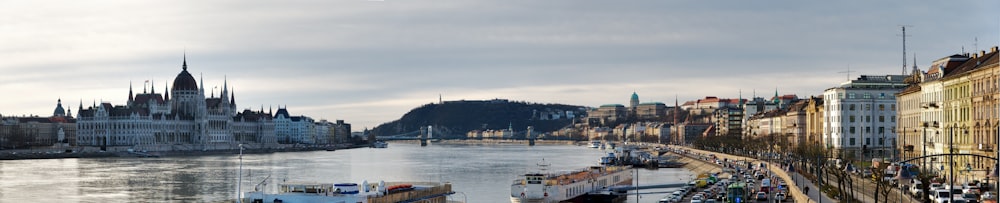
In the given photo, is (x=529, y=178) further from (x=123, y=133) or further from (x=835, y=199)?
(x=123, y=133)

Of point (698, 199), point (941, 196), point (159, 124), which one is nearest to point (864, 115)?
point (698, 199)

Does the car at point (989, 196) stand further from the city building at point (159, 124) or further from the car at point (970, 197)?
the city building at point (159, 124)

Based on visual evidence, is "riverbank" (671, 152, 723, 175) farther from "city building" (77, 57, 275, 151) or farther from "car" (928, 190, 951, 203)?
"city building" (77, 57, 275, 151)

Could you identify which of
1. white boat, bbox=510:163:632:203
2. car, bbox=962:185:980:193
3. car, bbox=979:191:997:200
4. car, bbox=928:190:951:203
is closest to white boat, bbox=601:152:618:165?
white boat, bbox=510:163:632:203

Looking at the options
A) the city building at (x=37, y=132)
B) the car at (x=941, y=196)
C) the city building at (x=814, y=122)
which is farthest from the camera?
the city building at (x=37, y=132)

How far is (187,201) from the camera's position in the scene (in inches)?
2206

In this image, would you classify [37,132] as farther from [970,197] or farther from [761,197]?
[970,197]

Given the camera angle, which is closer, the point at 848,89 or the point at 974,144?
the point at 974,144

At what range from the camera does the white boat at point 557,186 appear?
147ft

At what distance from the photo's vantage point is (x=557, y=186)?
4569 cm

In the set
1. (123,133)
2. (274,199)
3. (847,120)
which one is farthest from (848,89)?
(123,133)

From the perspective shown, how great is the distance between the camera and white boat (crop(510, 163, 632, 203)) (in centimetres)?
4466

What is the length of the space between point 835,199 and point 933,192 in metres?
2.87

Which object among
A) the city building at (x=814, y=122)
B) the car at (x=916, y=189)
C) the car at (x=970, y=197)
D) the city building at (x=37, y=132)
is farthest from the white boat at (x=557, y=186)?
the city building at (x=37, y=132)
